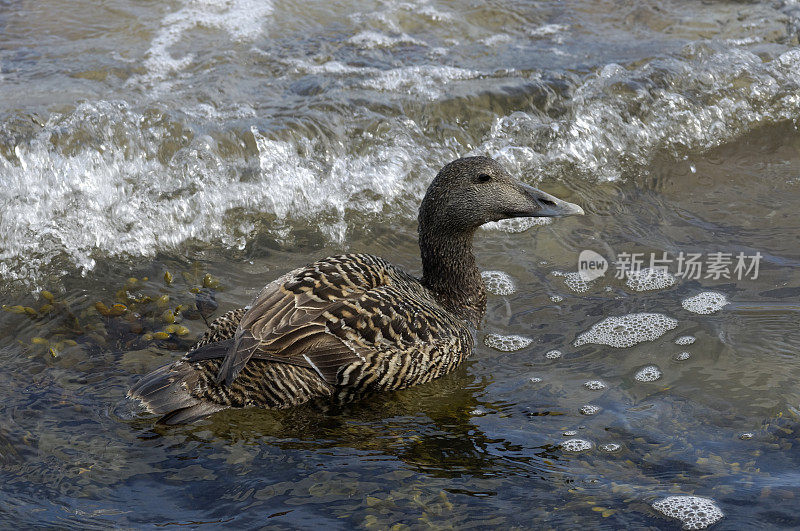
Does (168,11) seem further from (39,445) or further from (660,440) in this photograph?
(660,440)

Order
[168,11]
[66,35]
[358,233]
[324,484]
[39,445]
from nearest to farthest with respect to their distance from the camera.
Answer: [324,484] → [39,445] → [358,233] → [66,35] → [168,11]

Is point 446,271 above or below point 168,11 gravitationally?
below

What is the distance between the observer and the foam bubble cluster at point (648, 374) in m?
4.36

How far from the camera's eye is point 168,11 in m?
8.63

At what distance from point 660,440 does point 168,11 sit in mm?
6962

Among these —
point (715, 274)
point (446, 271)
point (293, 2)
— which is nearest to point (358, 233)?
point (446, 271)

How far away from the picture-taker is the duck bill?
479 centimetres

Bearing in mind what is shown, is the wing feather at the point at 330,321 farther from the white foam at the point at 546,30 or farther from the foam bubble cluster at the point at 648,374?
the white foam at the point at 546,30

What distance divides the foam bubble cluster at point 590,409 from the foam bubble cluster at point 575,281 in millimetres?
1306

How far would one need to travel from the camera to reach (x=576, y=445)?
149 inches

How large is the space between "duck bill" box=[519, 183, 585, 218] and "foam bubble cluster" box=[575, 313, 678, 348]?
70 cm

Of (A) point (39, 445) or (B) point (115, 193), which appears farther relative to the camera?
(B) point (115, 193)

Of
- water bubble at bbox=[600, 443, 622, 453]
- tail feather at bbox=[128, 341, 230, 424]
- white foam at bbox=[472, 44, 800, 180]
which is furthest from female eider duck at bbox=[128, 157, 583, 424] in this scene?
white foam at bbox=[472, 44, 800, 180]

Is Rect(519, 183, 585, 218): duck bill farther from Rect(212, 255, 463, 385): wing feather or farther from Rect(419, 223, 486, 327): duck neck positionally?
Rect(212, 255, 463, 385): wing feather
